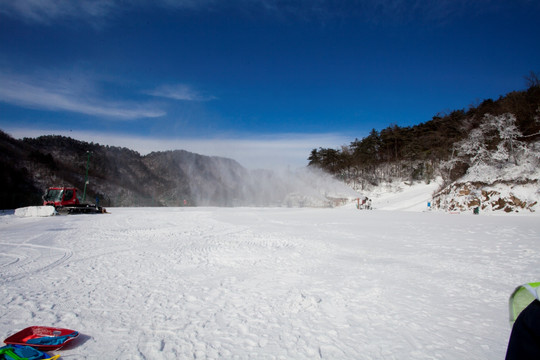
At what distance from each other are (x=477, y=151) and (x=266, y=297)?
3308 centimetres

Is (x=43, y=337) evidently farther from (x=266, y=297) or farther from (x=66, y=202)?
(x=66, y=202)

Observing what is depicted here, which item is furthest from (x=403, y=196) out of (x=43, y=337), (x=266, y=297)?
(x=43, y=337)

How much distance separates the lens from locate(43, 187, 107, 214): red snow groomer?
2002cm

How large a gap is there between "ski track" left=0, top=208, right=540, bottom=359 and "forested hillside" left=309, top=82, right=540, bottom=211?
20504 mm

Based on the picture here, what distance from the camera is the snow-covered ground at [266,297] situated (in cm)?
328

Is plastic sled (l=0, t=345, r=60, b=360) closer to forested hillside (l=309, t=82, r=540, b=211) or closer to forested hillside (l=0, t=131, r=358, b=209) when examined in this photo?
forested hillside (l=309, t=82, r=540, b=211)

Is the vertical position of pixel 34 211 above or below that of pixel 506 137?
below

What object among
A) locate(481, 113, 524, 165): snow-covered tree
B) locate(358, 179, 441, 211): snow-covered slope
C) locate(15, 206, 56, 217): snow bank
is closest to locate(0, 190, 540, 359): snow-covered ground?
locate(15, 206, 56, 217): snow bank

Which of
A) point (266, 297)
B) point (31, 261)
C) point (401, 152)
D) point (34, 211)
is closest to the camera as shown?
point (266, 297)

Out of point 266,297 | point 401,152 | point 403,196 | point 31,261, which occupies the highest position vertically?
point 401,152

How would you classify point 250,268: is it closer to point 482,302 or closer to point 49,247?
point 482,302

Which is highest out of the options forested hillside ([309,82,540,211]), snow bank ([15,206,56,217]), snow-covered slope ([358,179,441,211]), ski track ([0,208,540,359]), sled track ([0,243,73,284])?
forested hillside ([309,82,540,211])

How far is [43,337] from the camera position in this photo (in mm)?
3086

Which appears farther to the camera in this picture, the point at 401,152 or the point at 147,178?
the point at 147,178
